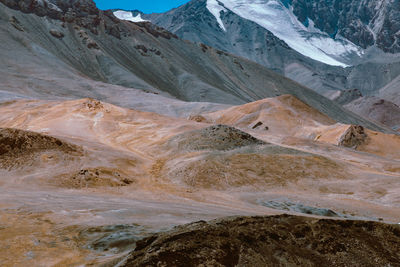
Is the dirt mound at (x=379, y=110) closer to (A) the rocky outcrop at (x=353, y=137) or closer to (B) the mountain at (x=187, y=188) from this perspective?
(B) the mountain at (x=187, y=188)

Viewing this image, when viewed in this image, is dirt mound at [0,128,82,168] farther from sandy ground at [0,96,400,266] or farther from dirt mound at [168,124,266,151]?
dirt mound at [168,124,266,151]

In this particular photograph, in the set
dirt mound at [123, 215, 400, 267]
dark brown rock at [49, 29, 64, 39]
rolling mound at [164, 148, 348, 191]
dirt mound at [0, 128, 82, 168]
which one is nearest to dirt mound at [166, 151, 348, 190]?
rolling mound at [164, 148, 348, 191]

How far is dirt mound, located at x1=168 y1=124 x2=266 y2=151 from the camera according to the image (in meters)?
29.8

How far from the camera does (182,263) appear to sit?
5.37 m

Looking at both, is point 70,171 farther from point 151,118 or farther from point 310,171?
point 151,118

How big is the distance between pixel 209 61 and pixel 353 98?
76305 mm

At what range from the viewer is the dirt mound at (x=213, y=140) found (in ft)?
97.8

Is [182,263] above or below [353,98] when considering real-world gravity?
below

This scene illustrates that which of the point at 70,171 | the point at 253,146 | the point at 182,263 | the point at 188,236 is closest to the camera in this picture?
the point at 182,263

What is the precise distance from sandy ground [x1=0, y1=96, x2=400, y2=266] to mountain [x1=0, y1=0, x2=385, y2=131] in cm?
4731

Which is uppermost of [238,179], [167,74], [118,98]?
[167,74]

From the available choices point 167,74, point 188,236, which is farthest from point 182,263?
point 167,74

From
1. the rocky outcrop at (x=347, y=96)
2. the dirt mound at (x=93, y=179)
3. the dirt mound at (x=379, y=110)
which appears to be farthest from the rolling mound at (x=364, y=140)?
the rocky outcrop at (x=347, y=96)

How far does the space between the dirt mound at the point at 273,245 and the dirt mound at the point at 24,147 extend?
17.7 metres
